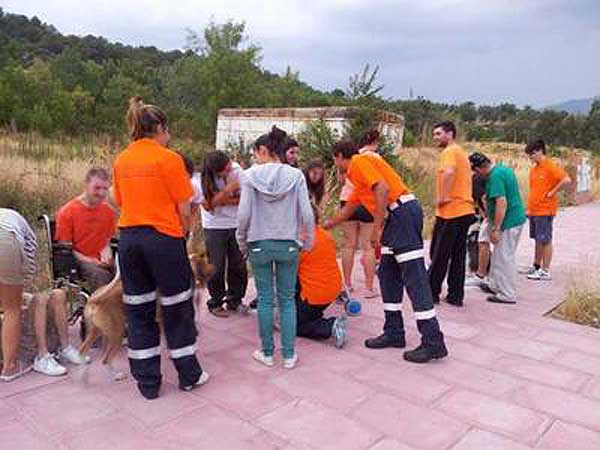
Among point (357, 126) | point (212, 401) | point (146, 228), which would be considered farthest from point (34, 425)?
point (357, 126)

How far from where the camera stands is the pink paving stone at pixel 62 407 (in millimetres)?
2916

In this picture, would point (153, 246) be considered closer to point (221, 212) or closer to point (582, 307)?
point (221, 212)

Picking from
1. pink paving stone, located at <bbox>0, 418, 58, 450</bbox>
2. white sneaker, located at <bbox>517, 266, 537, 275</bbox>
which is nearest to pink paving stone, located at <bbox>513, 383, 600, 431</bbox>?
pink paving stone, located at <bbox>0, 418, 58, 450</bbox>

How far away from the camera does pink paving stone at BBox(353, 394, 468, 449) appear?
284cm

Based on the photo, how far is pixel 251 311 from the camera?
487 centimetres

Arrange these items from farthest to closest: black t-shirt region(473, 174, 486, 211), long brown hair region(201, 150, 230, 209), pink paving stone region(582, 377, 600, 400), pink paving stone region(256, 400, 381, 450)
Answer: black t-shirt region(473, 174, 486, 211) → long brown hair region(201, 150, 230, 209) → pink paving stone region(582, 377, 600, 400) → pink paving stone region(256, 400, 381, 450)

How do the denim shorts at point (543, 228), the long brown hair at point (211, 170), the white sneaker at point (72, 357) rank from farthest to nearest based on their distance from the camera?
the denim shorts at point (543, 228), the long brown hair at point (211, 170), the white sneaker at point (72, 357)

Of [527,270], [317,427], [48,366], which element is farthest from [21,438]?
[527,270]

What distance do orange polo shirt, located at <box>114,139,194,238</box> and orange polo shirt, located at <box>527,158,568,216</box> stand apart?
489 cm

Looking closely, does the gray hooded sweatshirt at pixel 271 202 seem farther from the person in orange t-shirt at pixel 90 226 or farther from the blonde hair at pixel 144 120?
the person in orange t-shirt at pixel 90 226

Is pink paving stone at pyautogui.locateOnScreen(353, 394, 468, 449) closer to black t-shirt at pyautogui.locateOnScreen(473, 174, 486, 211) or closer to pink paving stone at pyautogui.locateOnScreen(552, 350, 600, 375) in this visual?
pink paving stone at pyautogui.locateOnScreen(552, 350, 600, 375)

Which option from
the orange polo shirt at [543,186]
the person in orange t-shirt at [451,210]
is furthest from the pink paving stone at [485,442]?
the orange polo shirt at [543,186]

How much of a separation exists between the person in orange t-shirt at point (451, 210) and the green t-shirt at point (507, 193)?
0.41m

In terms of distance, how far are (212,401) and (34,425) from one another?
0.94 meters
